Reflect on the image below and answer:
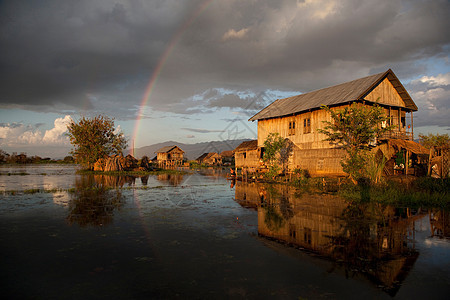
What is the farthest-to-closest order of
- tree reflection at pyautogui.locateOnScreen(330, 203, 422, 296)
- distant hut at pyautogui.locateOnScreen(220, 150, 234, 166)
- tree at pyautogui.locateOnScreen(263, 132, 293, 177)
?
distant hut at pyautogui.locateOnScreen(220, 150, 234, 166)
tree at pyautogui.locateOnScreen(263, 132, 293, 177)
tree reflection at pyautogui.locateOnScreen(330, 203, 422, 296)

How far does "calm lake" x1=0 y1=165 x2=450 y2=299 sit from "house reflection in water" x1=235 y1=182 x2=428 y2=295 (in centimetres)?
3

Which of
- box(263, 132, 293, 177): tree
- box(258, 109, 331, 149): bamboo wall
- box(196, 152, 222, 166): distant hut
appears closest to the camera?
box(258, 109, 331, 149): bamboo wall

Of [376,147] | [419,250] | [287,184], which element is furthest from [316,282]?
[376,147]

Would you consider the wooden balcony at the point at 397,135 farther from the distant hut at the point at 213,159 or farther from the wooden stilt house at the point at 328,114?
the distant hut at the point at 213,159

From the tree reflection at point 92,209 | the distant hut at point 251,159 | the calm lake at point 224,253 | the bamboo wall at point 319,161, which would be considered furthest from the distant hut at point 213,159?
the calm lake at point 224,253

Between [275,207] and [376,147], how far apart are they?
589 inches

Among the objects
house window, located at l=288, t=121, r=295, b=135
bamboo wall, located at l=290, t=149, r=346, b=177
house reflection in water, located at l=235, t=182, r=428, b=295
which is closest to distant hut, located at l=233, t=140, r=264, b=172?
house window, located at l=288, t=121, r=295, b=135

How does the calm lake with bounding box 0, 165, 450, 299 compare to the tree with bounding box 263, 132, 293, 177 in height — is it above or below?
below

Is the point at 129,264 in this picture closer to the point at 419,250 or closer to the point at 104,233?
the point at 104,233

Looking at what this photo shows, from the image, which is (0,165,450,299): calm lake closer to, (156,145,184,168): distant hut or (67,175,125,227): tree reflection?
(67,175,125,227): tree reflection

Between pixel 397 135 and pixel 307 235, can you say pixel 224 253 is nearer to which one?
pixel 307 235

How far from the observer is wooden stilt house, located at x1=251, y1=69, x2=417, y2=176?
882 inches

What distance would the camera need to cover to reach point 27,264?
220 inches

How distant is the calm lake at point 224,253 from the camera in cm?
469
